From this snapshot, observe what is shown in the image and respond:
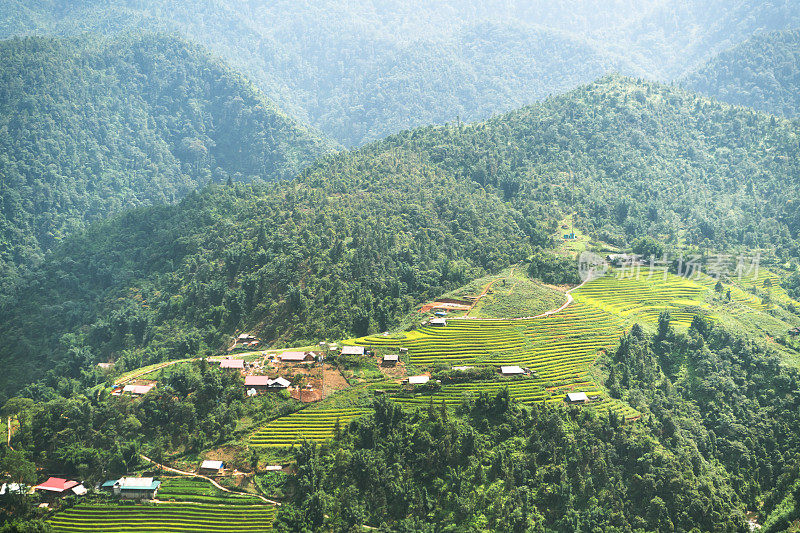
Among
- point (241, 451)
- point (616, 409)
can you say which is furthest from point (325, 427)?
point (616, 409)

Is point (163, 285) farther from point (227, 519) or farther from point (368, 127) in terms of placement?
point (368, 127)

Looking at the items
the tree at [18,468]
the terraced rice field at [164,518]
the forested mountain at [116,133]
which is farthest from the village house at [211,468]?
the forested mountain at [116,133]

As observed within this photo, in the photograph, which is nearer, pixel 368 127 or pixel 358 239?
pixel 358 239

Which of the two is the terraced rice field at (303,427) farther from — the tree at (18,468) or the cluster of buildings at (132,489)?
the tree at (18,468)

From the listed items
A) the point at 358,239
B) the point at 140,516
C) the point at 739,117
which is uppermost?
the point at 739,117

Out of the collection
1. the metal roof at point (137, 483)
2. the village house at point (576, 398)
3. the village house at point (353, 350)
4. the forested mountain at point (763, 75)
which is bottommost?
the metal roof at point (137, 483)

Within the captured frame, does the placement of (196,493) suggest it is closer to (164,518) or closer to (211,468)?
(211,468)

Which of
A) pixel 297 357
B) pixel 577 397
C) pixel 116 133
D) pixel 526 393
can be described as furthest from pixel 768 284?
pixel 116 133
